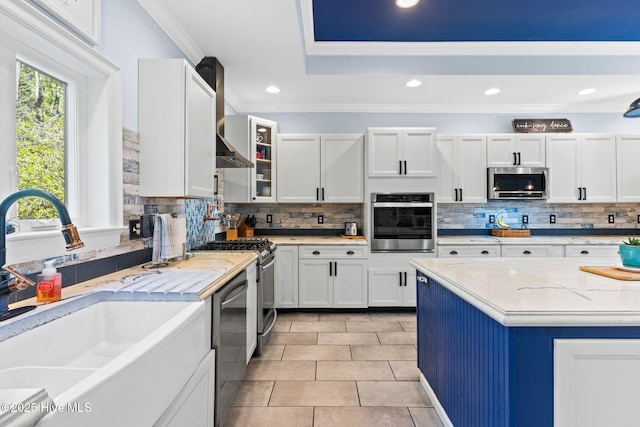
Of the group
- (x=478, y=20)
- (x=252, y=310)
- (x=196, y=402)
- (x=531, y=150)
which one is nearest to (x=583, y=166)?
(x=531, y=150)

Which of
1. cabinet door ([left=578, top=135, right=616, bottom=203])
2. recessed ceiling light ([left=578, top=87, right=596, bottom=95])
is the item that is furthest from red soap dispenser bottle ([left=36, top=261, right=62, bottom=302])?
cabinet door ([left=578, top=135, right=616, bottom=203])

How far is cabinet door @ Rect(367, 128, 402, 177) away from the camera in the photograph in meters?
3.85

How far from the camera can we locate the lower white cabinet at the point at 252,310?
2410 millimetres

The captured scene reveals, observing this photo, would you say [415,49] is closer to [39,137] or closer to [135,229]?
[135,229]

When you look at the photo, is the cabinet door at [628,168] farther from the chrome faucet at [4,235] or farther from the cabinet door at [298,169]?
the chrome faucet at [4,235]

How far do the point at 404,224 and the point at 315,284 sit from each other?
1.31m

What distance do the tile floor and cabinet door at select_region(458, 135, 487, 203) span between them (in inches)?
75.2

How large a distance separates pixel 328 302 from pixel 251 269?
163 cm

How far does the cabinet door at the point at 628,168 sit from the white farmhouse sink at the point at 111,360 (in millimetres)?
5214

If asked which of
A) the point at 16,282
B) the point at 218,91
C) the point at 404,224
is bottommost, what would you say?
the point at 16,282

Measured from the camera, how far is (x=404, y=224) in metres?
3.83

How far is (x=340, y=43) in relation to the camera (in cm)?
319

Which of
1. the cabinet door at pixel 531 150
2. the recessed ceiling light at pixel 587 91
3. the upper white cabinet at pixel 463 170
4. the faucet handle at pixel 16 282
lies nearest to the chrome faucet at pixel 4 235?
the faucet handle at pixel 16 282

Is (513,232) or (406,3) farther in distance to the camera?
(513,232)
